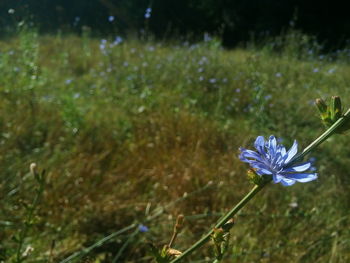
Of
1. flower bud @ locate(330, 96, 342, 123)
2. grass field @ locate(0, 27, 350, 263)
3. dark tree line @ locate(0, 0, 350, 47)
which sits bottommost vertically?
dark tree line @ locate(0, 0, 350, 47)

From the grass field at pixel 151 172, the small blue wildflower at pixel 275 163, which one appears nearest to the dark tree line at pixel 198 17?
the grass field at pixel 151 172

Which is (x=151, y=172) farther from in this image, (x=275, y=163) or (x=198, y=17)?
(x=198, y=17)

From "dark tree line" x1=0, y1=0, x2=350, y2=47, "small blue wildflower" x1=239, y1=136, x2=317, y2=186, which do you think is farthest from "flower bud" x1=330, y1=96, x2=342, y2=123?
"dark tree line" x1=0, y1=0, x2=350, y2=47

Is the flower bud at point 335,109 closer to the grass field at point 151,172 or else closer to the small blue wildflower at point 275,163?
the small blue wildflower at point 275,163

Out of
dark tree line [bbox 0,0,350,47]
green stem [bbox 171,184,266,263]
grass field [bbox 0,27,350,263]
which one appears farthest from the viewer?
dark tree line [bbox 0,0,350,47]

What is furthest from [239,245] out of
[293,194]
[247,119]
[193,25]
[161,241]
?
[193,25]

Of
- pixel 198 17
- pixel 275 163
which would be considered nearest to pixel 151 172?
pixel 275 163

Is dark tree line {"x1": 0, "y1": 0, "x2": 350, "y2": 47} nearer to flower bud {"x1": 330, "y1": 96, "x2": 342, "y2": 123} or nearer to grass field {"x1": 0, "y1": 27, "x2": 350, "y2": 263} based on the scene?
grass field {"x1": 0, "y1": 27, "x2": 350, "y2": 263}
